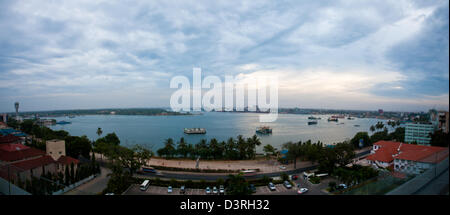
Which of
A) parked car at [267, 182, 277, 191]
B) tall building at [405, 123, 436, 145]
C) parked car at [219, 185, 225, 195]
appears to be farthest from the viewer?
tall building at [405, 123, 436, 145]

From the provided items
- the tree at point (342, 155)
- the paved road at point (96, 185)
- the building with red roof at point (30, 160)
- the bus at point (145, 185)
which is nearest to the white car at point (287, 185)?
the tree at point (342, 155)

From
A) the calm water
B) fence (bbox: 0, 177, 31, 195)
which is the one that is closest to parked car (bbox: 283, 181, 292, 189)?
fence (bbox: 0, 177, 31, 195)

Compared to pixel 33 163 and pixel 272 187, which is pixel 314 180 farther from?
pixel 33 163

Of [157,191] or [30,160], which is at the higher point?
[30,160]

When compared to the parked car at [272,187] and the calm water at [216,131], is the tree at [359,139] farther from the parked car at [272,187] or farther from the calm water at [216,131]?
the parked car at [272,187]

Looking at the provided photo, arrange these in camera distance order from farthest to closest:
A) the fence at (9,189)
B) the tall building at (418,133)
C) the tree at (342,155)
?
the tall building at (418,133)
the tree at (342,155)
the fence at (9,189)

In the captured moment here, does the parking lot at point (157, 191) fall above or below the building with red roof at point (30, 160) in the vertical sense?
below

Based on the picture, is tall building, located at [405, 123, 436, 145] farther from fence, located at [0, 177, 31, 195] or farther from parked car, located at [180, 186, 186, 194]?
fence, located at [0, 177, 31, 195]

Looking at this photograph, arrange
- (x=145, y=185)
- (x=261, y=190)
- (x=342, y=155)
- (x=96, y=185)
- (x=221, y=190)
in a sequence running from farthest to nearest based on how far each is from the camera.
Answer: (x=342, y=155)
(x=96, y=185)
(x=145, y=185)
(x=261, y=190)
(x=221, y=190)

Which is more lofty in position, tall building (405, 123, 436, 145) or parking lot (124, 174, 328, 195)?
tall building (405, 123, 436, 145)

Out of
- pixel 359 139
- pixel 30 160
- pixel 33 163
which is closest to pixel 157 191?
pixel 33 163

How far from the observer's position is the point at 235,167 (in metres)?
7.71

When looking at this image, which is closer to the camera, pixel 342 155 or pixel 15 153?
pixel 15 153
